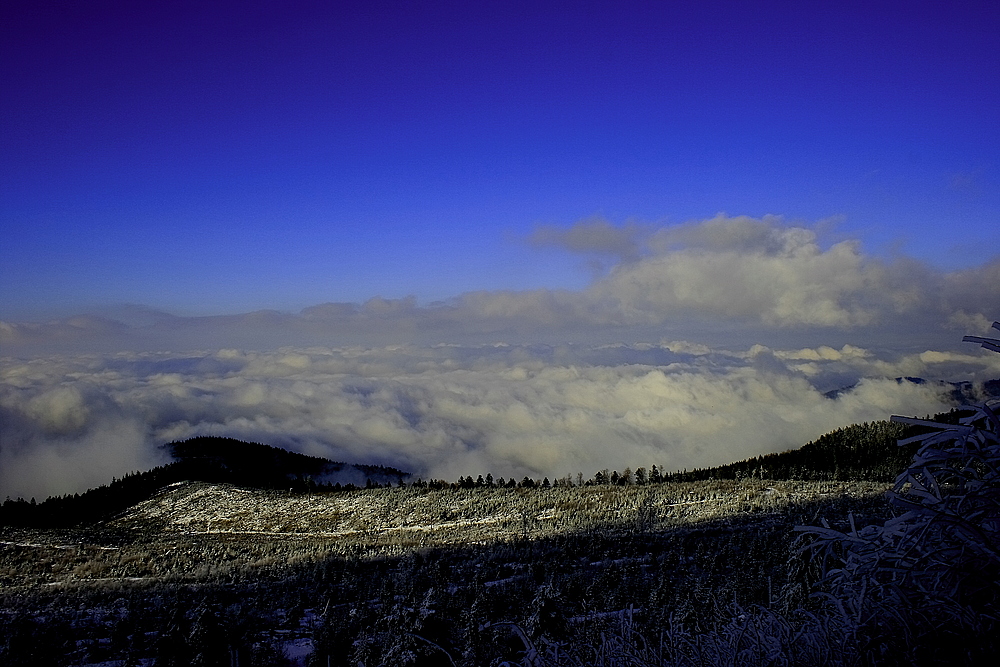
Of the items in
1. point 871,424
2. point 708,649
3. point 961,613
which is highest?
point 961,613

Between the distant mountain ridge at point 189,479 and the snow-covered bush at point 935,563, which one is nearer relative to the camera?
the snow-covered bush at point 935,563

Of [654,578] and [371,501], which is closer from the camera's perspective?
[654,578]

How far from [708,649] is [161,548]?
34.8 meters

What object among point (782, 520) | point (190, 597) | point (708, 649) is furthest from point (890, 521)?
point (782, 520)

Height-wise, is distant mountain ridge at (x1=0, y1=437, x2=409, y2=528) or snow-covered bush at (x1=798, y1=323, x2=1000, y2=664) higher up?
snow-covered bush at (x1=798, y1=323, x2=1000, y2=664)

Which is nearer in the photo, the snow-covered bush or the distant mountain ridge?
the snow-covered bush

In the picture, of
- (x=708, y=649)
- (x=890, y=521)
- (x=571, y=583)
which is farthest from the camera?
(x=571, y=583)

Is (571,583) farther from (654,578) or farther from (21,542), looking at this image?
(21,542)

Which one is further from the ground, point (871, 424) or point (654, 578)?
point (654, 578)

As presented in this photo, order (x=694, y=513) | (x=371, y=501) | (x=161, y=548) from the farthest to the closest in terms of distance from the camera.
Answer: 1. (x=371, y=501)
2. (x=161, y=548)
3. (x=694, y=513)

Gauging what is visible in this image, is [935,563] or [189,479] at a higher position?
[935,563]

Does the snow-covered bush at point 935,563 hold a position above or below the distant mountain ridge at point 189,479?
above

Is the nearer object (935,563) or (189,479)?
(935,563)

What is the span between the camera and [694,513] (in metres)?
28.9
